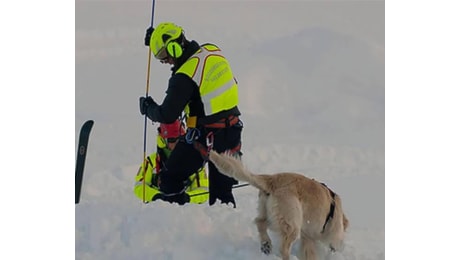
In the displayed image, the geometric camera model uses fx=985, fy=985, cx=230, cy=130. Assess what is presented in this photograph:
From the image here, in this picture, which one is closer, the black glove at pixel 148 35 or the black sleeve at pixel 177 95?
the black sleeve at pixel 177 95

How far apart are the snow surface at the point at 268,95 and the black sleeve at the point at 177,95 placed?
0.10 meters

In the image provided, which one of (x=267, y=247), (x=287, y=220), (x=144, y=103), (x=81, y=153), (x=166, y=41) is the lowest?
(x=267, y=247)

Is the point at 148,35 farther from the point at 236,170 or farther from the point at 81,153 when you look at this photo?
the point at 236,170

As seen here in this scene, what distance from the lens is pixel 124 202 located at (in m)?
4.15

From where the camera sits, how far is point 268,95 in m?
4.23

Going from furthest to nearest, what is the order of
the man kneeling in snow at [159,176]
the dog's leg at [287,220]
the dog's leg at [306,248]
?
the man kneeling in snow at [159,176]
the dog's leg at [306,248]
the dog's leg at [287,220]

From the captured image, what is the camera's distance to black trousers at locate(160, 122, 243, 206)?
404cm

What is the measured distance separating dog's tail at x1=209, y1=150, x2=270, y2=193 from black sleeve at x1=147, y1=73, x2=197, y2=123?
0.81ft

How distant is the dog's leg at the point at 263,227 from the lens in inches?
154

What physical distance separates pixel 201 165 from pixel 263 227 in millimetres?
369

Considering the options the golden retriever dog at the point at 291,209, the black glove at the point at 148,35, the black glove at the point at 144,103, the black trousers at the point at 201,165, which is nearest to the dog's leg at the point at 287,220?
the golden retriever dog at the point at 291,209

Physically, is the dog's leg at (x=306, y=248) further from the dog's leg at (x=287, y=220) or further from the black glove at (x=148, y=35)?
the black glove at (x=148, y=35)

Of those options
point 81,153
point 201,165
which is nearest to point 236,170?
point 201,165
